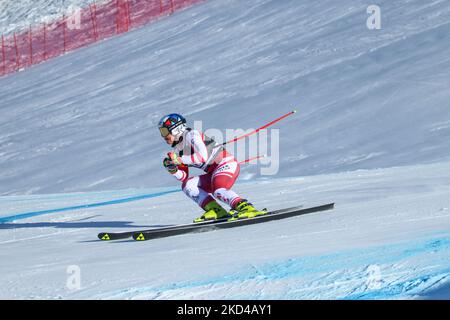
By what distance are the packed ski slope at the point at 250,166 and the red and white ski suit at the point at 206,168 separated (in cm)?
50

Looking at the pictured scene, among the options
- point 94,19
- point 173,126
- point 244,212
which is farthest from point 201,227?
point 94,19

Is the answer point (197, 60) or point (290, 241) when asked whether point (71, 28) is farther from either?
point (290, 241)

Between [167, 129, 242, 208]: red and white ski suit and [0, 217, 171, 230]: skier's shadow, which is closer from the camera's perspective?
[167, 129, 242, 208]: red and white ski suit

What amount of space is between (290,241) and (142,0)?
21.7 meters

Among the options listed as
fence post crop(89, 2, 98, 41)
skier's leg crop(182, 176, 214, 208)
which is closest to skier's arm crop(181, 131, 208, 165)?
skier's leg crop(182, 176, 214, 208)

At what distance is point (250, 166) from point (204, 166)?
14.5 feet

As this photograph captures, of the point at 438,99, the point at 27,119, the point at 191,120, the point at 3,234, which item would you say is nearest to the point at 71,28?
the point at 27,119

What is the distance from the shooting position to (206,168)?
6.50 meters

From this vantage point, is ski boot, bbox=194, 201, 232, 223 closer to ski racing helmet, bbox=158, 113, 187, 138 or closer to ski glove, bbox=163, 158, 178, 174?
ski glove, bbox=163, 158, 178, 174

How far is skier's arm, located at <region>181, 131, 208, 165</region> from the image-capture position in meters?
6.20

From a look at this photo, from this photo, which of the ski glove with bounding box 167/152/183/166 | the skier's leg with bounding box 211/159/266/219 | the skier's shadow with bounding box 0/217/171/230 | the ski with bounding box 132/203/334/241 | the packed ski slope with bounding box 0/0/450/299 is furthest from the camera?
the skier's shadow with bounding box 0/217/171/230

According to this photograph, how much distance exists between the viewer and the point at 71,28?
88.0ft

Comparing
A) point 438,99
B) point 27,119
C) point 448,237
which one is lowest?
point 448,237

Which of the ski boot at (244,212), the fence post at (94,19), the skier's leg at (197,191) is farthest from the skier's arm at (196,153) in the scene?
the fence post at (94,19)
